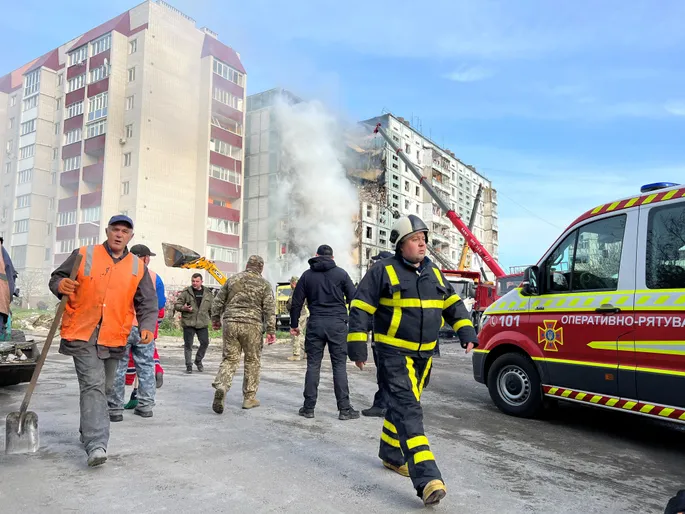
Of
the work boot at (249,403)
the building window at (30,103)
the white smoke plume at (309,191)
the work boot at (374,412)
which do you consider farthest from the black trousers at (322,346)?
the building window at (30,103)

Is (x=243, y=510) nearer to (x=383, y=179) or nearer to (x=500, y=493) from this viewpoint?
(x=500, y=493)

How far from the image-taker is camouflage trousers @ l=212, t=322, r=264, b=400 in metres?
5.83

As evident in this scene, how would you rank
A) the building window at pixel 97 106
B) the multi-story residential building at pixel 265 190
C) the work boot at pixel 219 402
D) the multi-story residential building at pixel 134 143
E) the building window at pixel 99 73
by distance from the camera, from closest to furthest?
1. the work boot at pixel 219 402
2. the multi-story residential building at pixel 134 143
3. the building window at pixel 99 73
4. the building window at pixel 97 106
5. the multi-story residential building at pixel 265 190

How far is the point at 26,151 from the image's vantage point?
1666 inches

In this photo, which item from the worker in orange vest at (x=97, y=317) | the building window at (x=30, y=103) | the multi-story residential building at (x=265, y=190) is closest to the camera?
the worker in orange vest at (x=97, y=317)

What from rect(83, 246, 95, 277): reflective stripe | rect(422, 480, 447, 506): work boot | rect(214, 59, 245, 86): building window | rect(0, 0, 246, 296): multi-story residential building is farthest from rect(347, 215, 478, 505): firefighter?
rect(214, 59, 245, 86): building window

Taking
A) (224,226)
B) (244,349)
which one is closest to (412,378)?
(244,349)

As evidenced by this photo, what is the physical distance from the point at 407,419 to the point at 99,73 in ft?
134

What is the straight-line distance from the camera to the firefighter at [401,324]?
3508 mm

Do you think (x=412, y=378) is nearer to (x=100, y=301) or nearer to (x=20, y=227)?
(x=100, y=301)

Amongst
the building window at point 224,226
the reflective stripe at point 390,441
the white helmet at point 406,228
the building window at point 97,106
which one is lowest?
the reflective stripe at point 390,441

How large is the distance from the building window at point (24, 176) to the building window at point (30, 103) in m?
5.42

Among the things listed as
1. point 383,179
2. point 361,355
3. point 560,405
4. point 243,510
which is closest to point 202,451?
point 243,510

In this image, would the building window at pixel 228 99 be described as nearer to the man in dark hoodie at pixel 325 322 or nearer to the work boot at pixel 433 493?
the man in dark hoodie at pixel 325 322
